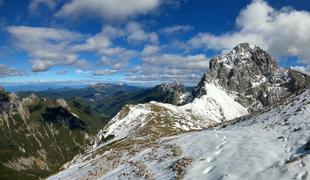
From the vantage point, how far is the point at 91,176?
51531 mm

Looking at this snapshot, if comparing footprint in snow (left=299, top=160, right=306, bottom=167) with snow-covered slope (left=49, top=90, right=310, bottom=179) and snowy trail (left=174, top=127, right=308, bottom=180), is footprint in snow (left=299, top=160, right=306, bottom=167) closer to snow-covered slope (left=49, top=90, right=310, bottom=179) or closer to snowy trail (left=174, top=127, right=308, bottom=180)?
snow-covered slope (left=49, top=90, right=310, bottom=179)

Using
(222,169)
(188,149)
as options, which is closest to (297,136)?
(222,169)

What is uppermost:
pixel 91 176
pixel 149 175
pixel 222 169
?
pixel 222 169

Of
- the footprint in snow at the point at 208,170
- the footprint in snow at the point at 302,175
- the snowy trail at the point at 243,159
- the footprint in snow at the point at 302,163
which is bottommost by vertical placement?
the footprint in snow at the point at 208,170

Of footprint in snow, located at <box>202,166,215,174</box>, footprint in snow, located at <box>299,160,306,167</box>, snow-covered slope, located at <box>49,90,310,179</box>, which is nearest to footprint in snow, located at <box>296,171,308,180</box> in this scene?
snow-covered slope, located at <box>49,90,310,179</box>

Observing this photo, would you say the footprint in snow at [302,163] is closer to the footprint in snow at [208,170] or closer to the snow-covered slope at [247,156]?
the snow-covered slope at [247,156]

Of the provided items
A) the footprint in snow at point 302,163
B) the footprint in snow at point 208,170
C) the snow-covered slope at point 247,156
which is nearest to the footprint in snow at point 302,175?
the snow-covered slope at point 247,156

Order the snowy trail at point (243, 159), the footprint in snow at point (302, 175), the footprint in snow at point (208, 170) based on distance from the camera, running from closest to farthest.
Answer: the footprint in snow at point (302, 175) < the snowy trail at point (243, 159) < the footprint in snow at point (208, 170)

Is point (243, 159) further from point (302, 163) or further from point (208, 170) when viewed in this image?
point (302, 163)

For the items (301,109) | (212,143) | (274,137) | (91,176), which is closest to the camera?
(274,137)

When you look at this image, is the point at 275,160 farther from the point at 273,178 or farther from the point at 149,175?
the point at 149,175

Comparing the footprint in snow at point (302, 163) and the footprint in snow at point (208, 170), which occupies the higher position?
the footprint in snow at point (302, 163)

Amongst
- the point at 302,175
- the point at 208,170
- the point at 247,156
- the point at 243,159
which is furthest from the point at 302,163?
the point at 208,170

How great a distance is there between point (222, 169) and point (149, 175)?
10059 mm
